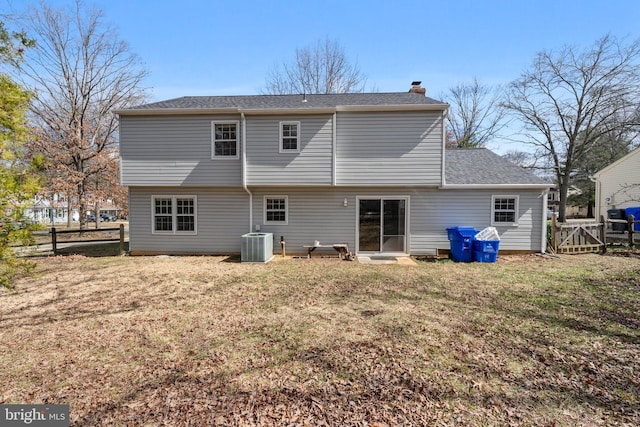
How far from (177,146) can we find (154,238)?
374 cm

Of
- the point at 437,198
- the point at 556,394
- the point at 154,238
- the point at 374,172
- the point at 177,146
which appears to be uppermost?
the point at 177,146

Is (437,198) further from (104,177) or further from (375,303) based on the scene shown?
(104,177)

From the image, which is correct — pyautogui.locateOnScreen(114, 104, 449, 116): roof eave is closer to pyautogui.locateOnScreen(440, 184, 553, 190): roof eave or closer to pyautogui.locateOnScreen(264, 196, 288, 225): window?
pyautogui.locateOnScreen(440, 184, 553, 190): roof eave

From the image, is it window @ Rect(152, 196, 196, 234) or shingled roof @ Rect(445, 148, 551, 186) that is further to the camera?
window @ Rect(152, 196, 196, 234)

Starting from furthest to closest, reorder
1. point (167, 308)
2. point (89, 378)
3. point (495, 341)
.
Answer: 1. point (167, 308)
2. point (495, 341)
3. point (89, 378)

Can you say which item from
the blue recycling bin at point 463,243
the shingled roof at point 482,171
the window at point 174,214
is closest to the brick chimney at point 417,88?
the shingled roof at point 482,171

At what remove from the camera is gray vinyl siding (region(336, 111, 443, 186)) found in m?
10.9

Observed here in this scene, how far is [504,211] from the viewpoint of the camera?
1138cm

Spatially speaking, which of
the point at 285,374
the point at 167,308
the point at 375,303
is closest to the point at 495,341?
the point at 375,303

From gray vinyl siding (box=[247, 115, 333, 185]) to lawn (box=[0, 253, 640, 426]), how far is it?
4.45 meters

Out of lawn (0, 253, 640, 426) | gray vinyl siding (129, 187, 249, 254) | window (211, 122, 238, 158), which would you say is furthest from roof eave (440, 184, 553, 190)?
window (211, 122, 238, 158)

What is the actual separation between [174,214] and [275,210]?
3993 mm

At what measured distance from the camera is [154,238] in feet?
39.1

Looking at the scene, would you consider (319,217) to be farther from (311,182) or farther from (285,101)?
(285,101)
